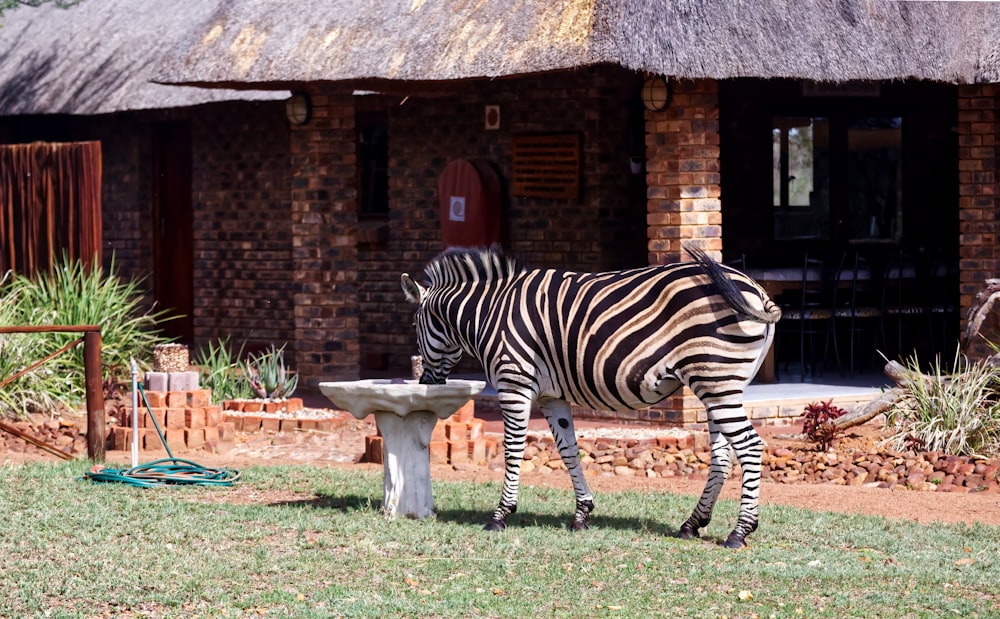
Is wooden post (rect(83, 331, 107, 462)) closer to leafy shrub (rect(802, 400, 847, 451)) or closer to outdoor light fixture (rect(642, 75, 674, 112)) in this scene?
outdoor light fixture (rect(642, 75, 674, 112))

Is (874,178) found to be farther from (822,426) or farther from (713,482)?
(713,482)

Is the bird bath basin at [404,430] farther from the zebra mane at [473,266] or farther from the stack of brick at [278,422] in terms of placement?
the stack of brick at [278,422]

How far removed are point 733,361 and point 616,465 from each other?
2.98 m

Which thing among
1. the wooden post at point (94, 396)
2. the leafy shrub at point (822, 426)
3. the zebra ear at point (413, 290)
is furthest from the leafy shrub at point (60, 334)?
the leafy shrub at point (822, 426)

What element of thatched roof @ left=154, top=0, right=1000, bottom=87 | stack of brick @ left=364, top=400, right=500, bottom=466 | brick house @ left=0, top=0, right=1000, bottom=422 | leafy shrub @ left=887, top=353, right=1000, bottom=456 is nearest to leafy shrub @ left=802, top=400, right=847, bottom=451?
leafy shrub @ left=887, top=353, right=1000, bottom=456

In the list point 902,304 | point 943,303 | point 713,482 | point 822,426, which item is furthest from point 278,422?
point 943,303

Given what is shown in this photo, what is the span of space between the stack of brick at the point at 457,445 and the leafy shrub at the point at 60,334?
9.60ft

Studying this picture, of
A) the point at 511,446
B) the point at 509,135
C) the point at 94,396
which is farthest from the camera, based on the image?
the point at 509,135

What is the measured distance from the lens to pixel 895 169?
16.1 metres

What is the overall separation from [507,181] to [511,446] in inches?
271

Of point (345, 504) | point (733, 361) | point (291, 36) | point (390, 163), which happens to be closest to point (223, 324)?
point (390, 163)

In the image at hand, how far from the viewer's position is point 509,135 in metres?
14.8

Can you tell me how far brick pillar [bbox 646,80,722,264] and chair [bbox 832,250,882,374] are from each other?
2702 mm

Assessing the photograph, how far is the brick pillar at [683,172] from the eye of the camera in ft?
38.3
